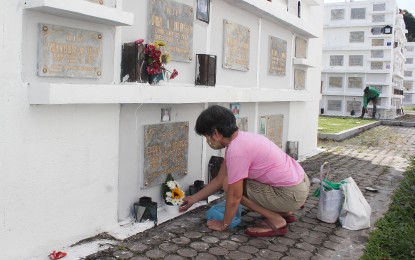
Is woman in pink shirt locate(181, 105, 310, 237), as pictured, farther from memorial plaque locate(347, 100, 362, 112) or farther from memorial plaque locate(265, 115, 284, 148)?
memorial plaque locate(347, 100, 362, 112)

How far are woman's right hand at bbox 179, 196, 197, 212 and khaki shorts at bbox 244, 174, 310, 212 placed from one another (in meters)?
0.52

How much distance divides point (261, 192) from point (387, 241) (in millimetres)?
1171

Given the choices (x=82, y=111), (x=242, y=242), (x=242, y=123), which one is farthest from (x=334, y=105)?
(x=82, y=111)

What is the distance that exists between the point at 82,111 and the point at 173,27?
4.90 feet

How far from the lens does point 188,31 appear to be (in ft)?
15.7

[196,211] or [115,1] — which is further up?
[115,1]

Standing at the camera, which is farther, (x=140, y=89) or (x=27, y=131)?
(x=140, y=89)

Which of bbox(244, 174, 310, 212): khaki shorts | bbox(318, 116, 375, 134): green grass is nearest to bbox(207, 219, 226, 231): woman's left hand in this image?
bbox(244, 174, 310, 212): khaki shorts

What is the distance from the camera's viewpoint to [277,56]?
7.47m

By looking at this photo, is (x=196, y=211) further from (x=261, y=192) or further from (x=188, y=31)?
(x=188, y=31)

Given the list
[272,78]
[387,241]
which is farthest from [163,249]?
[272,78]

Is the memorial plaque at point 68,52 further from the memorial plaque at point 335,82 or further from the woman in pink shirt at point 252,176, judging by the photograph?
the memorial plaque at point 335,82

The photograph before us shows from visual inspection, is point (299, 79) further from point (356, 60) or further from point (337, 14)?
point (337, 14)

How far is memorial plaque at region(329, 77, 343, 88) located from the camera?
24422 mm
